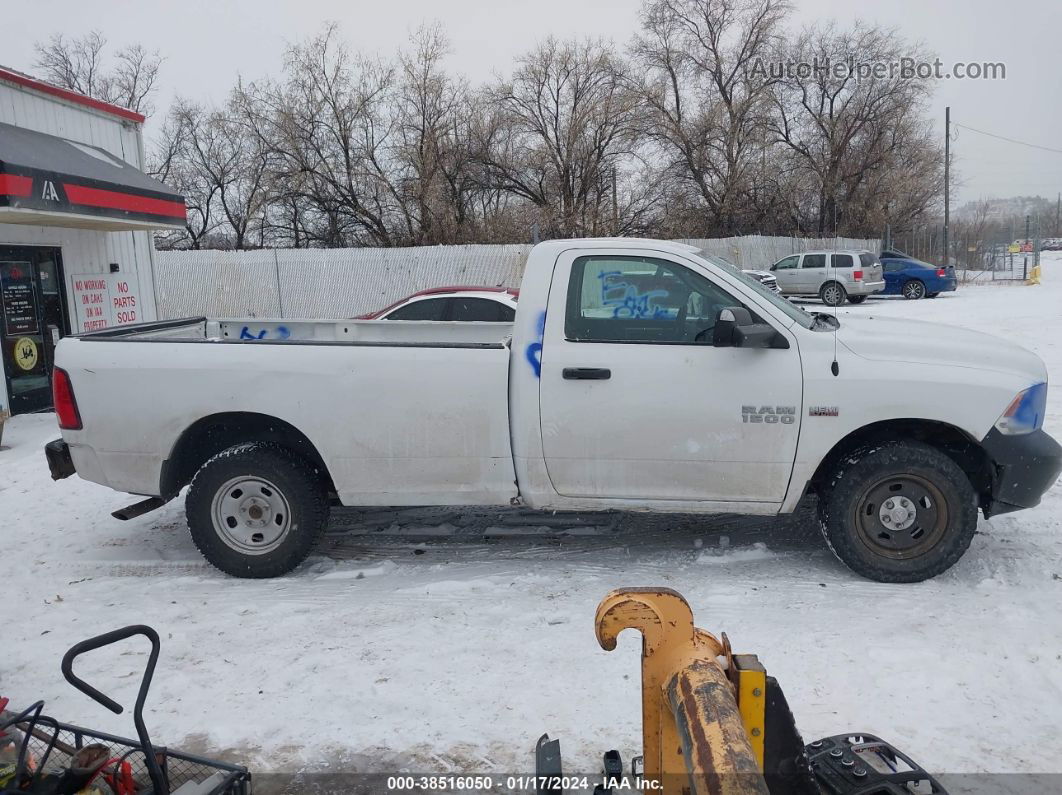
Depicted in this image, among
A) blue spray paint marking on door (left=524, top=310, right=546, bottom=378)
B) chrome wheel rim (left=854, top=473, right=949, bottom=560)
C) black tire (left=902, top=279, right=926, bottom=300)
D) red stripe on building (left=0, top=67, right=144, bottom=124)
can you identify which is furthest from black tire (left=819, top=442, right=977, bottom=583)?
black tire (left=902, top=279, right=926, bottom=300)

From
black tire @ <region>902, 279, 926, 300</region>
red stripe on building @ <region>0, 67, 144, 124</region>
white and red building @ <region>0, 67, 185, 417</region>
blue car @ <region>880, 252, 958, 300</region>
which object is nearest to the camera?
white and red building @ <region>0, 67, 185, 417</region>

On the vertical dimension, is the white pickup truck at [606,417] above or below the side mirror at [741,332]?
below

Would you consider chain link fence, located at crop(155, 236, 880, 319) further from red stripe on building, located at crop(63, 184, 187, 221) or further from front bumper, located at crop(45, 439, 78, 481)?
front bumper, located at crop(45, 439, 78, 481)

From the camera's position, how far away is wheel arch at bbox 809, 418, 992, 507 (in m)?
4.82

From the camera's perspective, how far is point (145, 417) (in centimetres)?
510

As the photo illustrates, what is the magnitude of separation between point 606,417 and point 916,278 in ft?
88.2

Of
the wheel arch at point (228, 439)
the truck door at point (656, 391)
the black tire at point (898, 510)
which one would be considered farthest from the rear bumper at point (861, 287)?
the wheel arch at point (228, 439)

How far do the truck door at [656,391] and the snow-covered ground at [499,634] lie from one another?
0.63 metres

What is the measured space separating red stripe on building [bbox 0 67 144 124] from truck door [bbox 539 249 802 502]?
9.11 meters

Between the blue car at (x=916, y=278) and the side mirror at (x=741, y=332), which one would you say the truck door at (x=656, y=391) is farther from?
the blue car at (x=916, y=278)

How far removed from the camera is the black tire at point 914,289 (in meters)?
28.5

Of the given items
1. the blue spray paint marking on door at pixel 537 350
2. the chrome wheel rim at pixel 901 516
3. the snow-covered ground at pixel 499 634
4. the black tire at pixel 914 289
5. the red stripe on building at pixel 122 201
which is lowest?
the snow-covered ground at pixel 499 634

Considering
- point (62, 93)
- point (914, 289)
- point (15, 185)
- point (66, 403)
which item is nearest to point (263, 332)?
point (66, 403)

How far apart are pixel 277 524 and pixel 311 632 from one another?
914mm
